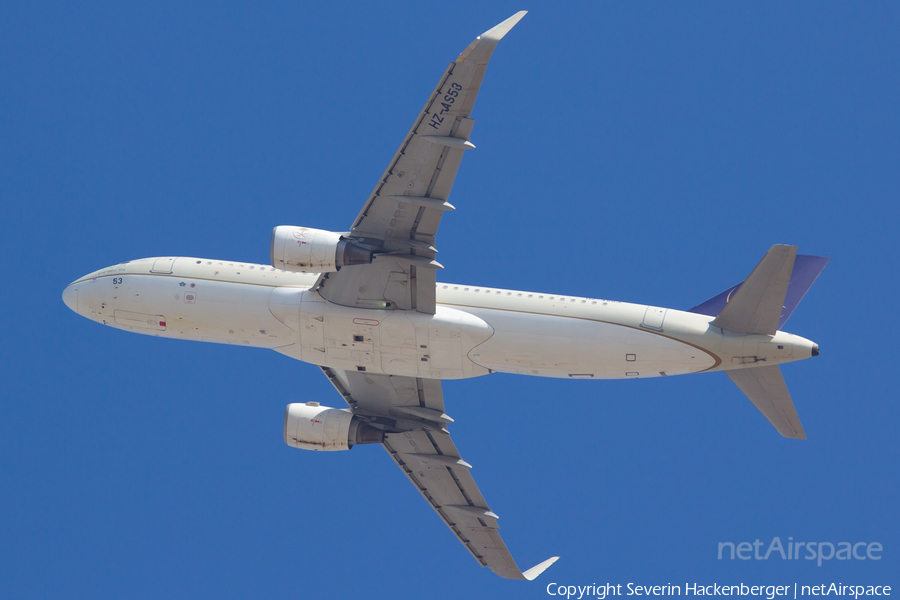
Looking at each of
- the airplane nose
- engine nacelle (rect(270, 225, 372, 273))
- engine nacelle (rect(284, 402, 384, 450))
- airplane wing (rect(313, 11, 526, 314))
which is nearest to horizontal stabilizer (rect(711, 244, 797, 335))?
airplane wing (rect(313, 11, 526, 314))

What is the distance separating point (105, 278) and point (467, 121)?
16273mm

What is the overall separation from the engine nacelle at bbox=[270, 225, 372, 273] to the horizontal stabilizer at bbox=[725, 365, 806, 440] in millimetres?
14012

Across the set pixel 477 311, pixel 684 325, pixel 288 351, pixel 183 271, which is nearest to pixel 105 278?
pixel 183 271

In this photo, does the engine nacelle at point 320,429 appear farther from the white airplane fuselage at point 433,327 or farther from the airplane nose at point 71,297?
the airplane nose at point 71,297

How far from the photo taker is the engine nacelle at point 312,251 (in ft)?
122

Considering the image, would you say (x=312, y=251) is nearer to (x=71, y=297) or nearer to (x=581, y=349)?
(x=581, y=349)

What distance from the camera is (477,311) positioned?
1540 inches

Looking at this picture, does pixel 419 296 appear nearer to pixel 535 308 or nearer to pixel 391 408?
pixel 535 308

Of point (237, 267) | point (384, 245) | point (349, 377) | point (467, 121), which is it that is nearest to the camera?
point (467, 121)

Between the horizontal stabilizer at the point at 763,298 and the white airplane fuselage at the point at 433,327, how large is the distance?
1.28 ft

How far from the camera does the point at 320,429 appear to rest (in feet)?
141

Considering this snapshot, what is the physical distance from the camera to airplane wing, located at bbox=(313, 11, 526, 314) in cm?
3406

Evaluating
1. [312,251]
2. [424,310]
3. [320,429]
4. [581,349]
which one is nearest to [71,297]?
[320,429]

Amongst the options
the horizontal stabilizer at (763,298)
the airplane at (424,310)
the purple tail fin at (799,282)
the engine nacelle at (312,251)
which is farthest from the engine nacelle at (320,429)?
the horizontal stabilizer at (763,298)
